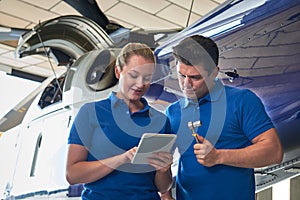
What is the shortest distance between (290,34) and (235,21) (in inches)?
7.1

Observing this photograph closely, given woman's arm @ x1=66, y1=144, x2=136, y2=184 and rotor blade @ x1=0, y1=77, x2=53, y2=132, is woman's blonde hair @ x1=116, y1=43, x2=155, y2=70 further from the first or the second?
rotor blade @ x1=0, y1=77, x2=53, y2=132

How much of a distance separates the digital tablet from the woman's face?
120 millimetres

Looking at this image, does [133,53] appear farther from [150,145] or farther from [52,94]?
[52,94]

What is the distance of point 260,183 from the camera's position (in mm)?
1682

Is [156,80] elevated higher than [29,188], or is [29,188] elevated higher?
[156,80]

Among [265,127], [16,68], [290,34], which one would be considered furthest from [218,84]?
[16,68]

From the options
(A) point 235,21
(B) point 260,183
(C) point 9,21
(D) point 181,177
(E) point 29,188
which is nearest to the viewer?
(D) point 181,177

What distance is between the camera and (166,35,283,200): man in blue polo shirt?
849 millimetres

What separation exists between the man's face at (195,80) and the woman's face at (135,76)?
0.25 ft

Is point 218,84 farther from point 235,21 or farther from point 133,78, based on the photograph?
point 235,21

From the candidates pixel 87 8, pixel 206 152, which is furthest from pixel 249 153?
pixel 87 8

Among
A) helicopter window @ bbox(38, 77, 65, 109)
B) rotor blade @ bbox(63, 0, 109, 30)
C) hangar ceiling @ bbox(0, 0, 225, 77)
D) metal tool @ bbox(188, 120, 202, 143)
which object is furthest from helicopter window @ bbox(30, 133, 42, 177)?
metal tool @ bbox(188, 120, 202, 143)

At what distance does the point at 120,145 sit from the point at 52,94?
174 cm

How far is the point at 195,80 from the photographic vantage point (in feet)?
3.04
